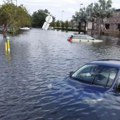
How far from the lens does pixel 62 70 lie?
66.3 feet

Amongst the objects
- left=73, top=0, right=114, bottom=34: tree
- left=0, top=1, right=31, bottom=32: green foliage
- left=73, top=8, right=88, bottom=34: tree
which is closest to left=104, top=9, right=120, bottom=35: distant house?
left=73, top=0, right=114, bottom=34: tree

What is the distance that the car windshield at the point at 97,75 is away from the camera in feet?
34.1

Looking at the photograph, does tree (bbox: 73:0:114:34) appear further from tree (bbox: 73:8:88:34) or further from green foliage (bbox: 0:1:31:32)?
green foliage (bbox: 0:1:31:32)

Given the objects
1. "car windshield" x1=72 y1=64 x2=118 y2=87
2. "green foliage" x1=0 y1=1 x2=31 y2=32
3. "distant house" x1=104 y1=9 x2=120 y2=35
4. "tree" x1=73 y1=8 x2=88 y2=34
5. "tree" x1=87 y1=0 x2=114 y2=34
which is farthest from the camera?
"tree" x1=73 y1=8 x2=88 y2=34

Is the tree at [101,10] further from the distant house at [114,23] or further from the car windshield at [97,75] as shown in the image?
the car windshield at [97,75]

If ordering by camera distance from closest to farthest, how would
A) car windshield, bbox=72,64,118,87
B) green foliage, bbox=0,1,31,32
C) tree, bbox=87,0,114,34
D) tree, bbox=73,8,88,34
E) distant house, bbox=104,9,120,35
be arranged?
car windshield, bbox=72,64,118,87 < green foliage, bbox=0,1,31,32 < tree, bbox=87,0,114,34 < distant house, bbox=104,9,120,35 < tree, bbox=73,8,88,34

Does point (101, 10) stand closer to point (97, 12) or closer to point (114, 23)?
point (97, 12)

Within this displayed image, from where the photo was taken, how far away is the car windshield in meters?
10.4

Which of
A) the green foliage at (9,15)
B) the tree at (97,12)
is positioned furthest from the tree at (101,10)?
the green foliage at (9,15)

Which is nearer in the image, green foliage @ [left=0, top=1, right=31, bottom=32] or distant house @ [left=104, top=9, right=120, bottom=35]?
green foliage @ [left=0, top=1, right=31, bottom=32]

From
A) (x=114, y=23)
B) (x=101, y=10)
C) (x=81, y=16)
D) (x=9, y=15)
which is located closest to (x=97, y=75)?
(x=9, y=15)

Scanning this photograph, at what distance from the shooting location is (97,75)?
10.7 m

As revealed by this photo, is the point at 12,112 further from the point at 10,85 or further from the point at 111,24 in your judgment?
the point at 111,24

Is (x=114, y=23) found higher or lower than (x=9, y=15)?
lower
